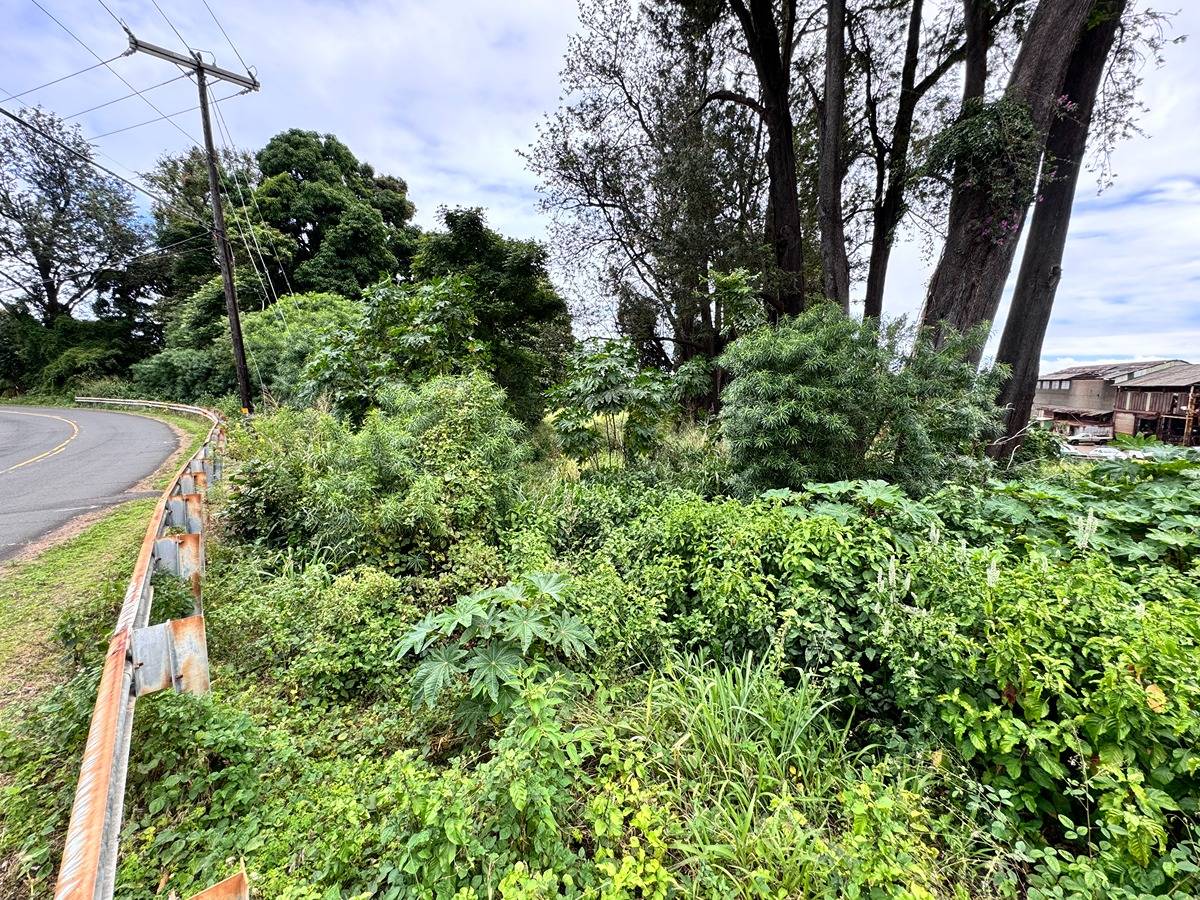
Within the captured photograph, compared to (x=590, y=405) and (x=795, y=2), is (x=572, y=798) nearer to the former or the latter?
(x=590, y=405)

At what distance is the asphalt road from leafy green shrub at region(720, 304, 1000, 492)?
23.4ft

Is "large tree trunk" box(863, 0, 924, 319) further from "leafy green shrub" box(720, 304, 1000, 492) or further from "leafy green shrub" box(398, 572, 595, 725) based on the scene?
"leafy green shrub" box(398, 572, 595, 725)

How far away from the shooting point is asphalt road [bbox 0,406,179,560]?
5.16 m

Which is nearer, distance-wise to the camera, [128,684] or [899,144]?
[128,684]

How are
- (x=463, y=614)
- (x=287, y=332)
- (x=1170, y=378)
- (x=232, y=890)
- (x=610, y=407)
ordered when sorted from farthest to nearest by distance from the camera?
(x=1170, y=378) → (x=287, y=332) → (x=610, y=407) → (x=463, y=614) → (x=232, y=890)

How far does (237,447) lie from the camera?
5914mm

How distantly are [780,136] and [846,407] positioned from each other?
22.4 ft

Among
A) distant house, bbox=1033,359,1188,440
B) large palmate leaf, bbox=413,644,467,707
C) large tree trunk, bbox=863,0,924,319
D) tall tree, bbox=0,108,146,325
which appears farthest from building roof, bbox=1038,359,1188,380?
tall tree, bbox=0,108,146,325

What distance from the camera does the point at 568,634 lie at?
2459 millimetres

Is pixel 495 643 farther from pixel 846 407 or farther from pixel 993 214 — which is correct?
pixel 993 214

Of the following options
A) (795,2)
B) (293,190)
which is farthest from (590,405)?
(293,190)

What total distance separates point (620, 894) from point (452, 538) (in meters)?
2.89

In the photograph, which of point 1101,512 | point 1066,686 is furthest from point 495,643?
point 1101,512

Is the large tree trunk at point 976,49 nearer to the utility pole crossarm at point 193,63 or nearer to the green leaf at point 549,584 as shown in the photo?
the green leaf at point 549,584
